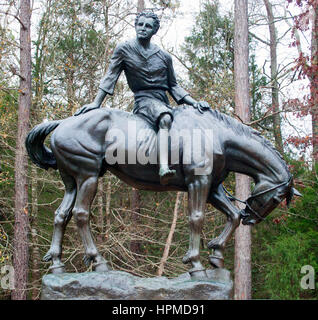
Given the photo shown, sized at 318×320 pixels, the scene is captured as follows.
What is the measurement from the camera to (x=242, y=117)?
1023cm

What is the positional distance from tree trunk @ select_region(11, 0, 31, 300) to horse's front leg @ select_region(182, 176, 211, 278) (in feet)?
21.1

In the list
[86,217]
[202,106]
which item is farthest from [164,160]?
[86,217]

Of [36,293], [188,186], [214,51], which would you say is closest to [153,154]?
[188,186]

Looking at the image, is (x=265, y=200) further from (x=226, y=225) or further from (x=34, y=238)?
(x=34, y=238)

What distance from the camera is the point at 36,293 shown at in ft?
39.1

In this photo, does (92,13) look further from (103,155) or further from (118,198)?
(103,155)

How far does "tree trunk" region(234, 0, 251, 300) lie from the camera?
32.3ft

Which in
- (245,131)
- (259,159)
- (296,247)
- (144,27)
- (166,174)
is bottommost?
(296,247)

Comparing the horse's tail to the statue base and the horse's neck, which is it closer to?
the statue base

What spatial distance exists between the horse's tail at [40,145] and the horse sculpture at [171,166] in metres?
0.01

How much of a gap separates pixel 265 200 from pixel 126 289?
1775mm

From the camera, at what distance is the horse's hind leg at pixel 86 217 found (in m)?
4.57
